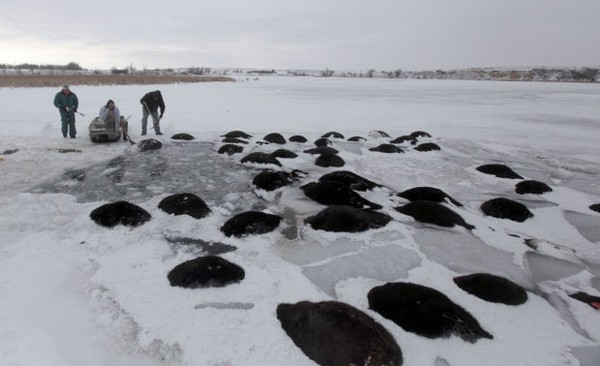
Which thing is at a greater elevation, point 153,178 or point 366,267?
point 153,178

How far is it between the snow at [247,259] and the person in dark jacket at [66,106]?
2.88 feet

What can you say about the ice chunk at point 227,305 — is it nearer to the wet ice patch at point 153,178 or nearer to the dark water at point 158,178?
the dark water at point 158,178

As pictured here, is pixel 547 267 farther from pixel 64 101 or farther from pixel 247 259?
pixel 64 101

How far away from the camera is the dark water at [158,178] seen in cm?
669

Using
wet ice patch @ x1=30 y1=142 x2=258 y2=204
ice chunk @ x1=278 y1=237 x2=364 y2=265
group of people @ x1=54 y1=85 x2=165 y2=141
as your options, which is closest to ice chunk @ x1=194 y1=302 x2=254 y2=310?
ice chunk @ x1=278 y1=237 x2=364 y2=265

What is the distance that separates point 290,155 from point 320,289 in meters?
5.78

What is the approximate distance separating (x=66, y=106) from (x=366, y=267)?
A: 31.1 ft

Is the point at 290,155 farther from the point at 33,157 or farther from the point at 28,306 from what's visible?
the point at 28,306

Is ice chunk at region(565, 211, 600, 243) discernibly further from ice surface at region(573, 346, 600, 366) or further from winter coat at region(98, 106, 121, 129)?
winter coat at region(98, 106, 121, 129)

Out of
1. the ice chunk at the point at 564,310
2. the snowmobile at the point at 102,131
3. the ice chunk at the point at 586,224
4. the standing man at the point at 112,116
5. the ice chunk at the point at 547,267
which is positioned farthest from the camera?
the standing man at the point at 112,116

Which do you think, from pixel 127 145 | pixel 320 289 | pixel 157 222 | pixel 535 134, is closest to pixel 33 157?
pixel 127 145

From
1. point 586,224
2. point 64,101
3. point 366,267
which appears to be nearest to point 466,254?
point 366,267

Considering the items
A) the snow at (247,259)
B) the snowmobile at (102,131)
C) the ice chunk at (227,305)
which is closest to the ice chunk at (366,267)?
the snow at (247,259)

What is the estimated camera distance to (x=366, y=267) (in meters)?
4.51
